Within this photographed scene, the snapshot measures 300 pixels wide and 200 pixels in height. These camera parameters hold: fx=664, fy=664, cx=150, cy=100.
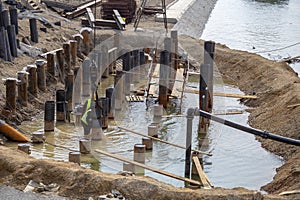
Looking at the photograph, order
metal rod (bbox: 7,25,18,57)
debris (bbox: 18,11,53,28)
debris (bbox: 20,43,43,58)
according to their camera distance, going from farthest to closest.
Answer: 1. debris (bbox: 18,11,53,28)
2. debris (bbox: 20,43,43,58)
3. metal rod (bbox: 7,25,18,57)

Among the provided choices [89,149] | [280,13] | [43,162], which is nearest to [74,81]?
[89,149]

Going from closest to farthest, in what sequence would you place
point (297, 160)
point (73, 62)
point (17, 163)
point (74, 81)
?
point (17, 163), point (297, 160), point (74, 81), point (73, 62)

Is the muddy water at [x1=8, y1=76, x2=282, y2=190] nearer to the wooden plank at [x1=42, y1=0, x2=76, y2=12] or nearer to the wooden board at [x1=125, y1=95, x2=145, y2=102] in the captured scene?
the wooden board at [x1=125, y1=95, x2=145, y2=102]

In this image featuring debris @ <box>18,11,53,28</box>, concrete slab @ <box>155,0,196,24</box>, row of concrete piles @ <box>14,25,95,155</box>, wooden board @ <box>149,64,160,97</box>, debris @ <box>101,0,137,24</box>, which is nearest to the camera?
row of concrete piles @ <box>14,25,95,155</box>

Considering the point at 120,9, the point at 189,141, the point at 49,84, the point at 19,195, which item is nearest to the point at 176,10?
the point at 120,9

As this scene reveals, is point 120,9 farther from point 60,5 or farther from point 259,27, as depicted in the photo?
point 259,27

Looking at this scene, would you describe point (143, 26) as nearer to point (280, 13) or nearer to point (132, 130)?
point (132, 130)

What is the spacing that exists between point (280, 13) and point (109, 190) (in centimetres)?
5723

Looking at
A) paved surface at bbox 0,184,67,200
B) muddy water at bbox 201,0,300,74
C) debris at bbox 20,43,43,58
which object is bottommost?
muddy water at bbox 201,0,300,74

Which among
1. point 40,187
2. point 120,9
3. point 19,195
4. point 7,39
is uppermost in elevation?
point 7,39

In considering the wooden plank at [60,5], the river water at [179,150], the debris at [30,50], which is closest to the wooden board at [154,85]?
the river water at [179,150]

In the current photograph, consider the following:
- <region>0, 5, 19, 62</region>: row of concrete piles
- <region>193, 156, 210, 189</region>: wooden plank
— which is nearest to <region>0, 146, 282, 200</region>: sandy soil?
<region>193, 156, 210, 189</region>: wooden plank

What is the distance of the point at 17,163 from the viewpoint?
52.2ft

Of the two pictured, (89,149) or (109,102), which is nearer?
(89,149)
